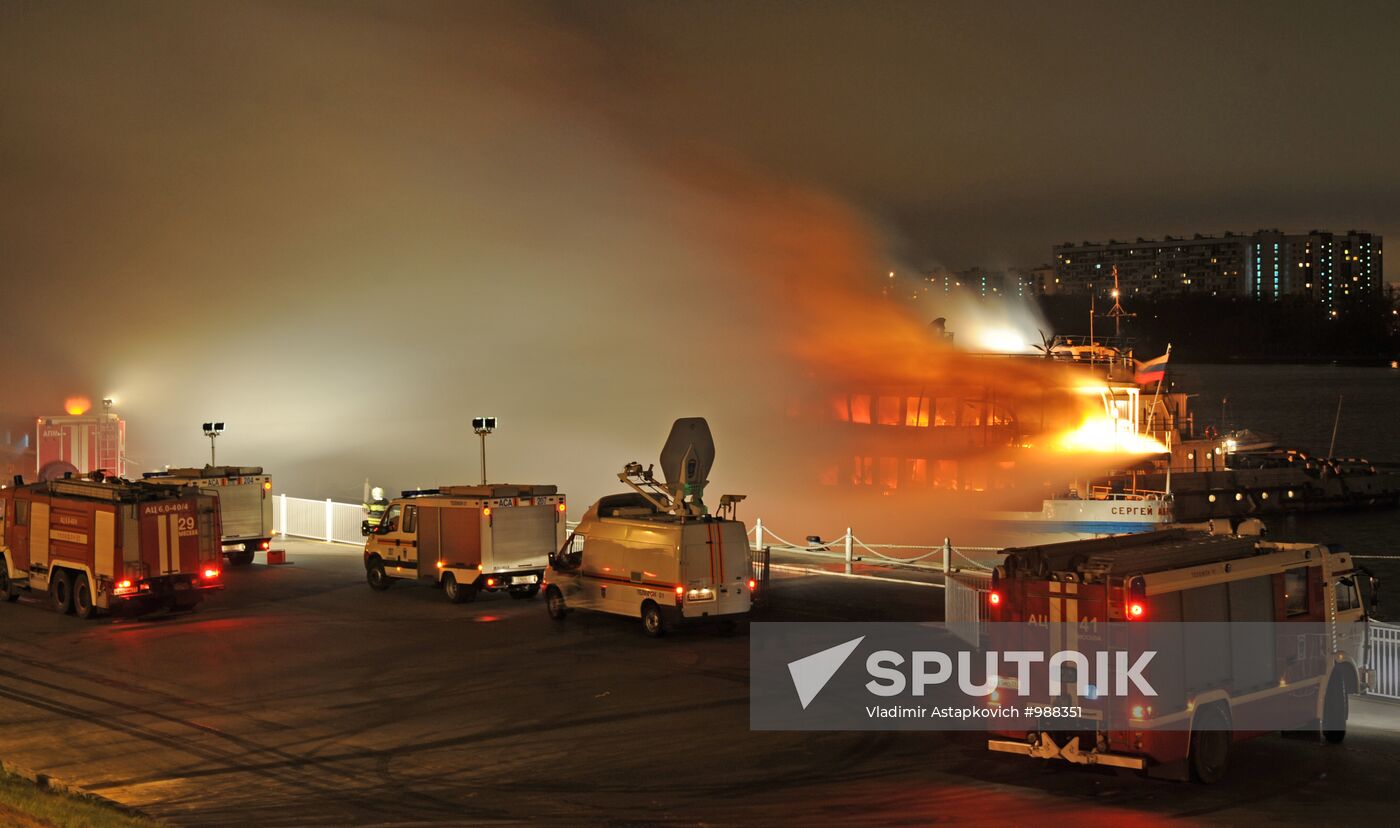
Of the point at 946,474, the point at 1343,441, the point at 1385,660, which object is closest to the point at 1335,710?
the point at 1385,660

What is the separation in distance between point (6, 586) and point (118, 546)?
4236 mm

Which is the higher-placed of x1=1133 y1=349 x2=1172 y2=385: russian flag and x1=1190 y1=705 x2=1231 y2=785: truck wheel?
x1=1133 y1=349 x2=1172 y2=385: russian flag

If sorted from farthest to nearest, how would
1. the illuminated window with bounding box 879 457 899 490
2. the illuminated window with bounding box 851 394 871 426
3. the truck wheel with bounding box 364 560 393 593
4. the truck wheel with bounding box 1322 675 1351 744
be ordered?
the illuminated window with bounding box 851 394 871 426 < the illuminated window with bounding box 879 457 899 490 < the truck wheel with bounding box 364 560 393 593 < the truck wheel with bounding box 1322 675 1351 744

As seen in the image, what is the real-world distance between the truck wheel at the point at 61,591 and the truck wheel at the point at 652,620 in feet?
32.3

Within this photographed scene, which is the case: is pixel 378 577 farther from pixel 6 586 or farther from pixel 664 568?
pixel 664 568

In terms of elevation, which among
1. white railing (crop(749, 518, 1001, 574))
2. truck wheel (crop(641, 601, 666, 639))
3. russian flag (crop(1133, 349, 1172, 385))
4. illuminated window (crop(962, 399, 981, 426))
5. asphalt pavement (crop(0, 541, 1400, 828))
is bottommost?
asphalt pavement (crop(0, 541, 1400, 828))

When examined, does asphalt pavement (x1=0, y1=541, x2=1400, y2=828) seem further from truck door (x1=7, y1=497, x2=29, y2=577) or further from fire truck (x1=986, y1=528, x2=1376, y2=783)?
truck door (x1=7, y1=497, x2=29, y2=577)

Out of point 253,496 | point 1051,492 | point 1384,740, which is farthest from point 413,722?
point 1051,492

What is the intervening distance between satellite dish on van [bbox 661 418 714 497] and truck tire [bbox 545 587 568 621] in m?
3.39

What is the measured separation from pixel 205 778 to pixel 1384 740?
11.3m

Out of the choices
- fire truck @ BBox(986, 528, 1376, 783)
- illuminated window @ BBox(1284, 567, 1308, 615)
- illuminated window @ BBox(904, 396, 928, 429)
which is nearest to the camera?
fire truck @ BBox(986, 528, 1376, 783)

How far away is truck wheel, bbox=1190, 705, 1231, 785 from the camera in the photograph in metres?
10.5
